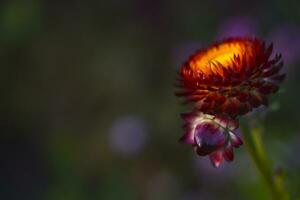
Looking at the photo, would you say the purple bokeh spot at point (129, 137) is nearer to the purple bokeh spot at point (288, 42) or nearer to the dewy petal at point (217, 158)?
the purple bokeh spot at point (288, 42)

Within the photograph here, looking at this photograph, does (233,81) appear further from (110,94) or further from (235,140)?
(110,94)

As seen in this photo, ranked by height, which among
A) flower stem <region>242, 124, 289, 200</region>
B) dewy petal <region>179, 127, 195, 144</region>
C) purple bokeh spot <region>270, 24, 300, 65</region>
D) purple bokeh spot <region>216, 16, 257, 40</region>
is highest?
purple bokeh spot <region>216, 16, 257, 40</region>

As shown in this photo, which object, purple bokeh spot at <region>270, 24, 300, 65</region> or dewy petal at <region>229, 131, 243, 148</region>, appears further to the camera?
purple bokeh spot at <region>270, 24, 300, 65</region>

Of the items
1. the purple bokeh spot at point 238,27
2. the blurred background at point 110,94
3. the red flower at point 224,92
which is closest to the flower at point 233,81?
the red flower at point 224,92

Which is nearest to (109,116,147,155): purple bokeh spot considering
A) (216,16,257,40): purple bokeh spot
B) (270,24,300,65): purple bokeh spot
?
(216,16,257,40): purple bokeh spot

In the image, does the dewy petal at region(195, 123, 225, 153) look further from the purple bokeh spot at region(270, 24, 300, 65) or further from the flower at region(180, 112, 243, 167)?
the purple bokeh spot at region(270, 24, 300, 65)

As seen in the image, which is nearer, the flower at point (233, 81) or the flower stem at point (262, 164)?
the flower at point (233, 81)

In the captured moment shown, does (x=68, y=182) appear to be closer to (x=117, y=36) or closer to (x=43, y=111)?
(x=43, y=111)
